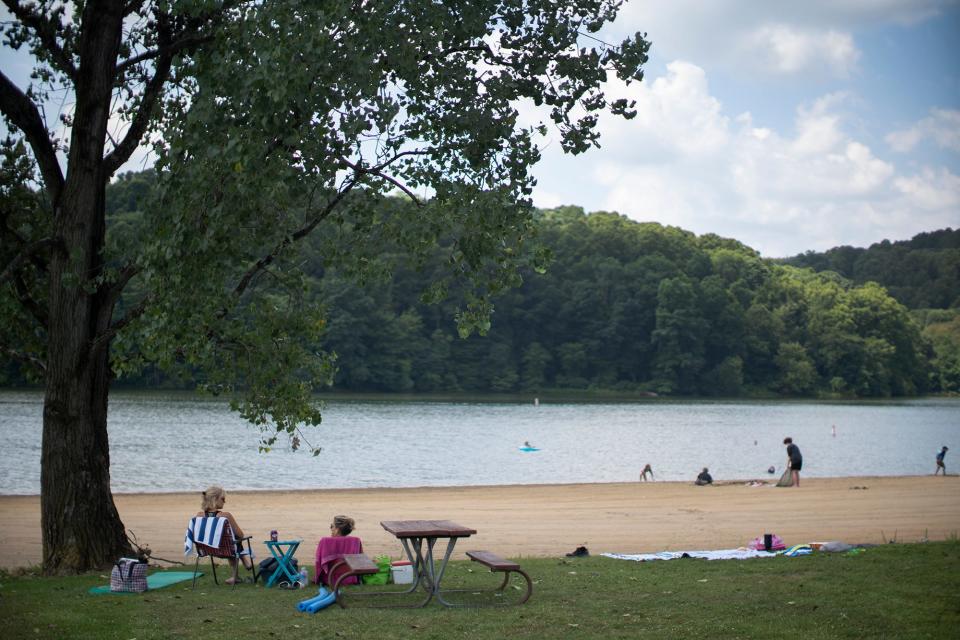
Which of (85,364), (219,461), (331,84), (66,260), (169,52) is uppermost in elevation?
(169,52)

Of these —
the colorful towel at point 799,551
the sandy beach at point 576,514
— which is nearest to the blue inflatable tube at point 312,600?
the sandy beach at point 576,514

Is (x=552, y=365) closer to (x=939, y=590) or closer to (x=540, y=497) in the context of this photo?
(x=540, y=497)

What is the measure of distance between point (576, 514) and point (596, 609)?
39.4 feet

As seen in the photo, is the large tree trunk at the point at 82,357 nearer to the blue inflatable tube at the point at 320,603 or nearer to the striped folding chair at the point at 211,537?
the striped folding chair at the point at 211,537

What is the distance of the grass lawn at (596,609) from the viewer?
817 centimetres

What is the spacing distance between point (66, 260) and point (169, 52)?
2950 mm

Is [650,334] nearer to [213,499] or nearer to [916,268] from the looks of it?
[916,268]

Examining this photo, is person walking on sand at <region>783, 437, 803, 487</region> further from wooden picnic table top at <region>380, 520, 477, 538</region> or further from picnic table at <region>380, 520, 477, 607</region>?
wooden picnic table top at <region>380, 520, 477, 538</region>

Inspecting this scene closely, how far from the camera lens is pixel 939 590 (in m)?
9.68

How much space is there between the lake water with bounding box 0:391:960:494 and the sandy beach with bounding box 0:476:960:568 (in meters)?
6.33

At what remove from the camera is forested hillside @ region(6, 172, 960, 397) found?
10119 centimetres

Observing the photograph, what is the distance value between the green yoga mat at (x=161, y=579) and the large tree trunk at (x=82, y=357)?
0.82m

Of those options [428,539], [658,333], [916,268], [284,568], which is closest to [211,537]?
[284,568]

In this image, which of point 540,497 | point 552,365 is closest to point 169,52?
point 540,497
